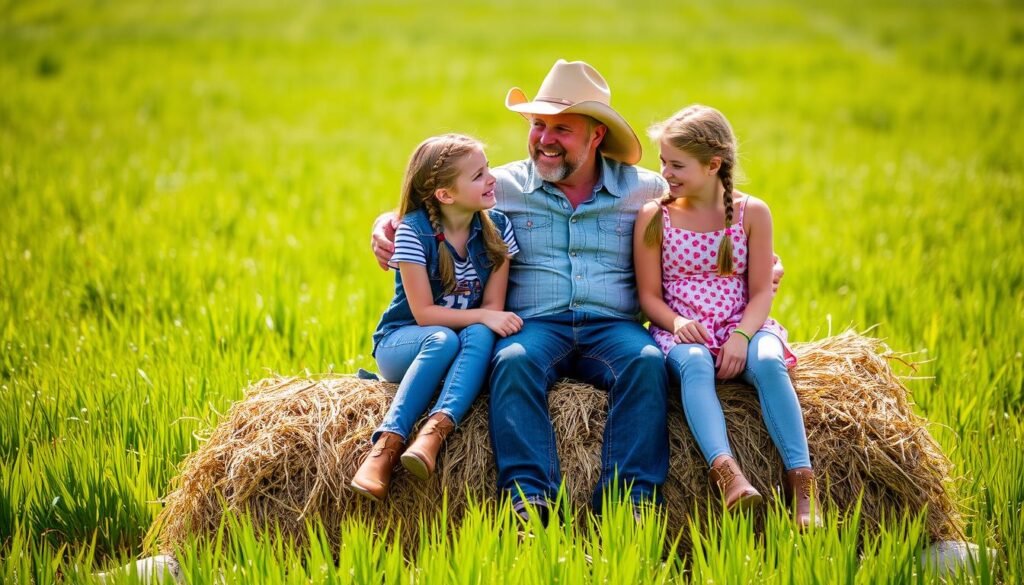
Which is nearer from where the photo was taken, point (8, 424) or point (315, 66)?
point (8, 424)

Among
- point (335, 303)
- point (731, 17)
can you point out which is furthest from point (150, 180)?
point (731, 17)

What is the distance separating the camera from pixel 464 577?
2996 millimetres

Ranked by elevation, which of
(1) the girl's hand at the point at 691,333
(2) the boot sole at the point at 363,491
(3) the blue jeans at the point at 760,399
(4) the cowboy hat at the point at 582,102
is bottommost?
(2) the boot sole at the point at 363,491

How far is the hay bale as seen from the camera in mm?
3707

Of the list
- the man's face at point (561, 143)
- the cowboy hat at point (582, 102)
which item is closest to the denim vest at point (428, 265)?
the man's face at point (561, 143)

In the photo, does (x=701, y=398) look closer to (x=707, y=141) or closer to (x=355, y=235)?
(x=707, y=141)

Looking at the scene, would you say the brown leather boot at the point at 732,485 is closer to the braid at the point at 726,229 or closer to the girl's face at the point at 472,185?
the braid at the point at 726,229

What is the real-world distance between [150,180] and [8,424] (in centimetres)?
561

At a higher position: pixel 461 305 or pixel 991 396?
pixel 461 305

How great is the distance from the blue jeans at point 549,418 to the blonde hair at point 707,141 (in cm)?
46

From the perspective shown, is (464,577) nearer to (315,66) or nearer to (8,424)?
(8,424)

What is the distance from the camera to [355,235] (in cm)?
800

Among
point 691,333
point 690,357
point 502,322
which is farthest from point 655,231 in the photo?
point 502,322

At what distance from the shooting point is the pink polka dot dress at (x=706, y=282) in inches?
161
